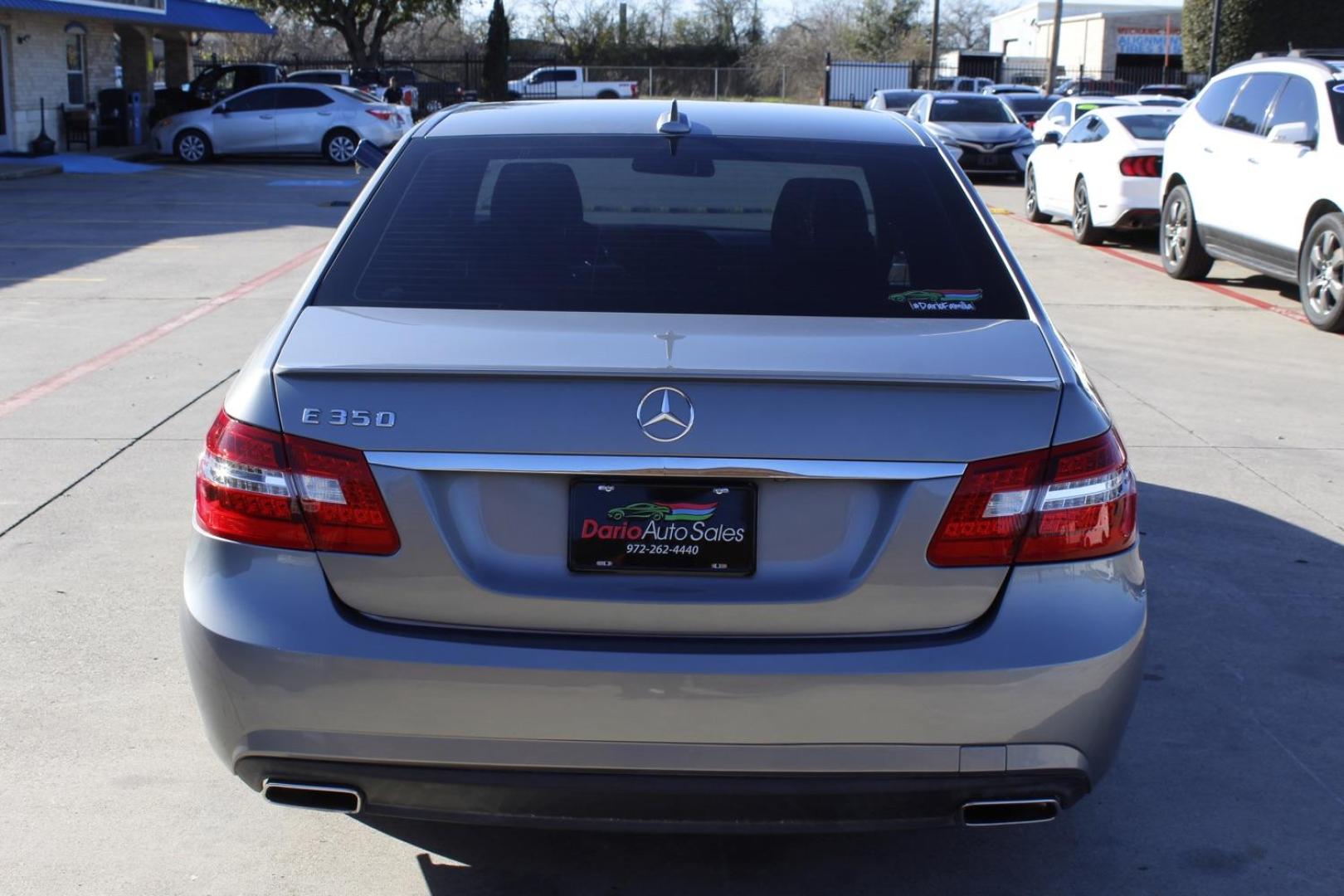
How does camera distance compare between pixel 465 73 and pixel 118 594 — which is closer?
pixel 118 594

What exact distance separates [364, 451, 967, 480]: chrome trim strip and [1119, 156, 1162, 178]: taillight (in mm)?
13301

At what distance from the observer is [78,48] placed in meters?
29.7

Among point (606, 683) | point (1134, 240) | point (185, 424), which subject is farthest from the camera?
point (1134, 240)

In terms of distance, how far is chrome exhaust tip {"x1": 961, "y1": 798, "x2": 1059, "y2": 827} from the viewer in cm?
282

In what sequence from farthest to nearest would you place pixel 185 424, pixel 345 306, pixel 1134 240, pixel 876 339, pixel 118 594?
pixel 1134 240 → pixel 185 424 → pixel 118 594 → pixel 345 306 → pixel 876 339

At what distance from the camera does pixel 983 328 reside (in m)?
3.13

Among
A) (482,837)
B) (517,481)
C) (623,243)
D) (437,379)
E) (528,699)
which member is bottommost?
(482,837)

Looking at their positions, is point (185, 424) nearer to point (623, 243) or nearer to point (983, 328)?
point (623, 243)

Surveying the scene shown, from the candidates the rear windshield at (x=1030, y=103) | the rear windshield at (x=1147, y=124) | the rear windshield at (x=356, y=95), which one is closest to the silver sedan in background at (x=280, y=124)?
the rear windshield at (x=356, y=95)

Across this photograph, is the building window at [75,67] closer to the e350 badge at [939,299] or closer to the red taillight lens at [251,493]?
the red taillight lens at [251,493]

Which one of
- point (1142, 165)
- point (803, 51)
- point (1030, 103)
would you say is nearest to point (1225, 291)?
point (1142, 165)

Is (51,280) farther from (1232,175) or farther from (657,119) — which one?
(657,119)

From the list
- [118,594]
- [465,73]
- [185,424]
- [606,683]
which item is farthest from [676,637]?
[465,73]

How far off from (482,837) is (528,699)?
97 centimetres
